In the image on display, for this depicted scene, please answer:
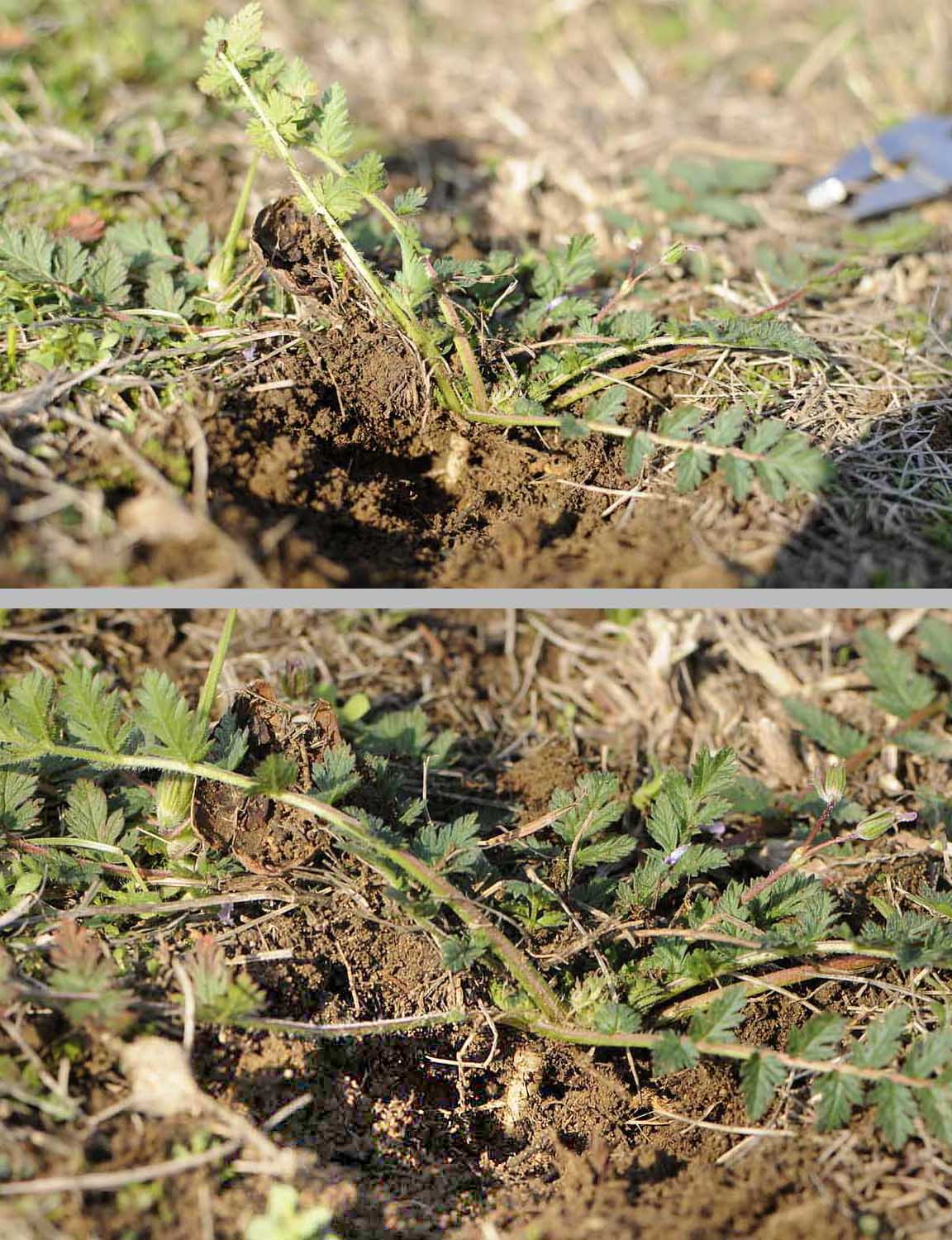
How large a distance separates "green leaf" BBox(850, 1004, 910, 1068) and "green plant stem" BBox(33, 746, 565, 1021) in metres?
0.50

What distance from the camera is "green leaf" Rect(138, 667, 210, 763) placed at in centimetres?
192

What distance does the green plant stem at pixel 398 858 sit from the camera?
1890mm

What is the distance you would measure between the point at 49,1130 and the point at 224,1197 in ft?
0.91

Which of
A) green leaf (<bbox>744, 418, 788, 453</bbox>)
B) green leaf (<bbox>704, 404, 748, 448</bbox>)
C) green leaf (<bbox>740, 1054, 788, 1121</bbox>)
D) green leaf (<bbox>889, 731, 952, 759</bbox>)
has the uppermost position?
green leaf (<bbox>704, 404, 748, 448</bbox>)

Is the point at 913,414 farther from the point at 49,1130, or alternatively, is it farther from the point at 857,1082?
the point at 49,1130

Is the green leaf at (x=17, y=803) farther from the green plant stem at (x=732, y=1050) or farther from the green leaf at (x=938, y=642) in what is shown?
the green leaf at (x=938, y=642)

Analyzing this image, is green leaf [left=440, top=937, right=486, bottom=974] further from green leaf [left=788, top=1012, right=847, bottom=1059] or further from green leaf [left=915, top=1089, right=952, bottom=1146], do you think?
green leaf [left=915, top=1089, right=952, bottom=1146]

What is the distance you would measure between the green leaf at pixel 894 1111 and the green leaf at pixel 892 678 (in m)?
1.09

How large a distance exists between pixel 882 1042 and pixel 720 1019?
0.85ft

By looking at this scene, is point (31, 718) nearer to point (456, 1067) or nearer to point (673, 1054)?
point (456, 1067)

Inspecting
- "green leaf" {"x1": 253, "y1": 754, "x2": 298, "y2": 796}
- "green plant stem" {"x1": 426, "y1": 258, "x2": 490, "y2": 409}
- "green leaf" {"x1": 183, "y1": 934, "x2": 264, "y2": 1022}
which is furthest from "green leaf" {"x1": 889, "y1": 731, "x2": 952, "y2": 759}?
"green leaf" {"x1": 183, "y1": 934, "x2": 264, "y2": 1022}

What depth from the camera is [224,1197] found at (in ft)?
5.26

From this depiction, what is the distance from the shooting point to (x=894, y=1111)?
1.72 meters

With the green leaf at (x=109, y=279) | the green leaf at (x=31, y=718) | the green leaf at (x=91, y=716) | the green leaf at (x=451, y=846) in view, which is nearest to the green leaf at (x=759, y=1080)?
the green leaf at (x=451, y=846)
